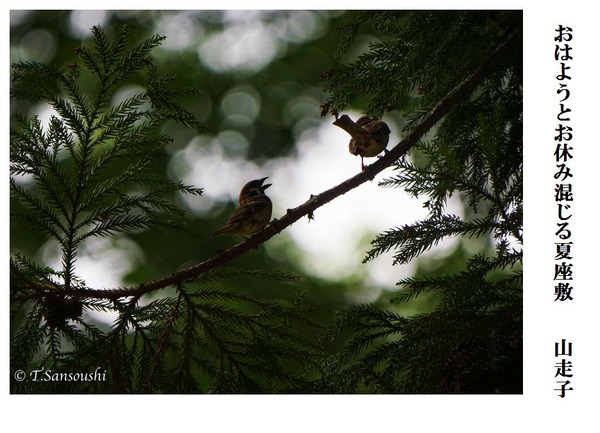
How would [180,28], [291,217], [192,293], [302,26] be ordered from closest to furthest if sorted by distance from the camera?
1. [291,217]
2. [192,293]
3. [180,28]
4. [302,26]

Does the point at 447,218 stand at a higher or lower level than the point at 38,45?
lower

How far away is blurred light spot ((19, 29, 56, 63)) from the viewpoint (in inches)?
281

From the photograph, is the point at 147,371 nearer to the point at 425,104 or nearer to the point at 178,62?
the point at 425,104

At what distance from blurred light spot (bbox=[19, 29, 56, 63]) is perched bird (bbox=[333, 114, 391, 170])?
5.07 m

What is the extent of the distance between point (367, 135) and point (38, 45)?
555 centimetres

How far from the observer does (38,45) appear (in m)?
7.43

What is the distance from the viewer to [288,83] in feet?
30.6

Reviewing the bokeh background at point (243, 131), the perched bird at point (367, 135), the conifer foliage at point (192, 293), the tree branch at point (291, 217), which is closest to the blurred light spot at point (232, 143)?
the bokeh background at point (243, 131)

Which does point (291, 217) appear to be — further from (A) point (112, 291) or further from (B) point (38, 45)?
(B) point (38, 45)

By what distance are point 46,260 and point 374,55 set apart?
15.2 ft

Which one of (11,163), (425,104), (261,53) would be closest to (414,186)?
(425,104)

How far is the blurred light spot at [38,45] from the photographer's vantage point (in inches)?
281

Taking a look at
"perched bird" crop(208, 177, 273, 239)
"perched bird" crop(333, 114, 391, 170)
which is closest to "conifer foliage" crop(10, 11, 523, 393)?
"perched bird" crop(333, 114, 391, 170)

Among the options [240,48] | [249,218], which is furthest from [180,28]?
[249,218]
